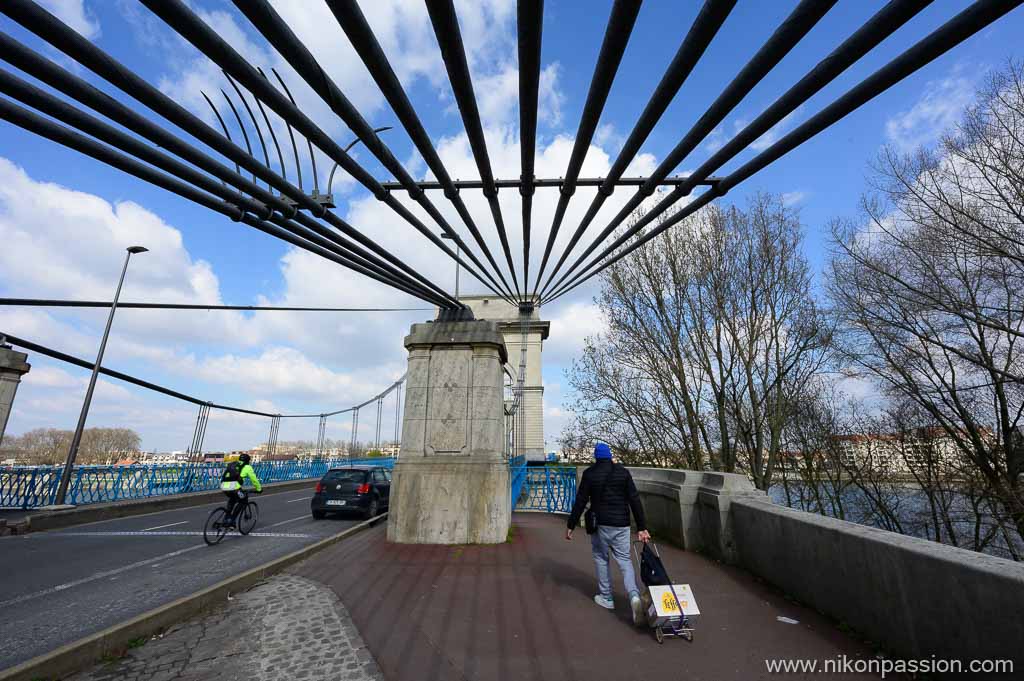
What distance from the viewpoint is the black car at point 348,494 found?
11.0 meters

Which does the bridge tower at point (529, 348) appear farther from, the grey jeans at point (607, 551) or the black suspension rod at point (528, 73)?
the black suspension rod at point (528, 73)

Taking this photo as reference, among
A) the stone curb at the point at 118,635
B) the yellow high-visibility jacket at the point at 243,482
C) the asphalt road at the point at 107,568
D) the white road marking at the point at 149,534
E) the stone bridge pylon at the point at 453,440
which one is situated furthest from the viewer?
the white road marking at the point at 149,534

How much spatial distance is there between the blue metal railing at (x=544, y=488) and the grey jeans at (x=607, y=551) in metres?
6.40

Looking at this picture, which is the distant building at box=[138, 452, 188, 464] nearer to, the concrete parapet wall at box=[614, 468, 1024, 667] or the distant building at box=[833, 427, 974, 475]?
the concrete parapet wall at box=[614, 468, 1024, 667]

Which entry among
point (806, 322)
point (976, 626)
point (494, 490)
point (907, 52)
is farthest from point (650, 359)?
point (907, 52)

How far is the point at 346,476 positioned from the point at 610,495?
8.77 metres

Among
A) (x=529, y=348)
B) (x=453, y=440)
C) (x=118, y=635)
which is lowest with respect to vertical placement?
(x=118, y=635)

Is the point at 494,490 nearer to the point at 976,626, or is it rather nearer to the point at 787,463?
the point at 976,626

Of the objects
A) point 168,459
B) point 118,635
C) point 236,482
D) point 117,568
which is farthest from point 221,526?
point 168,459

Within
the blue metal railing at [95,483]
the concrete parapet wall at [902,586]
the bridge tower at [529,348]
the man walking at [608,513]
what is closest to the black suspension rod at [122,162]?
the man walking at [608,513]

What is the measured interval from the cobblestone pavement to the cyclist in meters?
4.49

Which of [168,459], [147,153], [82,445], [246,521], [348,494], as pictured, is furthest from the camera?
[82,445]

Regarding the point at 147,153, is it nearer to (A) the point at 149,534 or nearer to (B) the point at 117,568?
(B) the point at 117,568

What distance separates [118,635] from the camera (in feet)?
11.3
